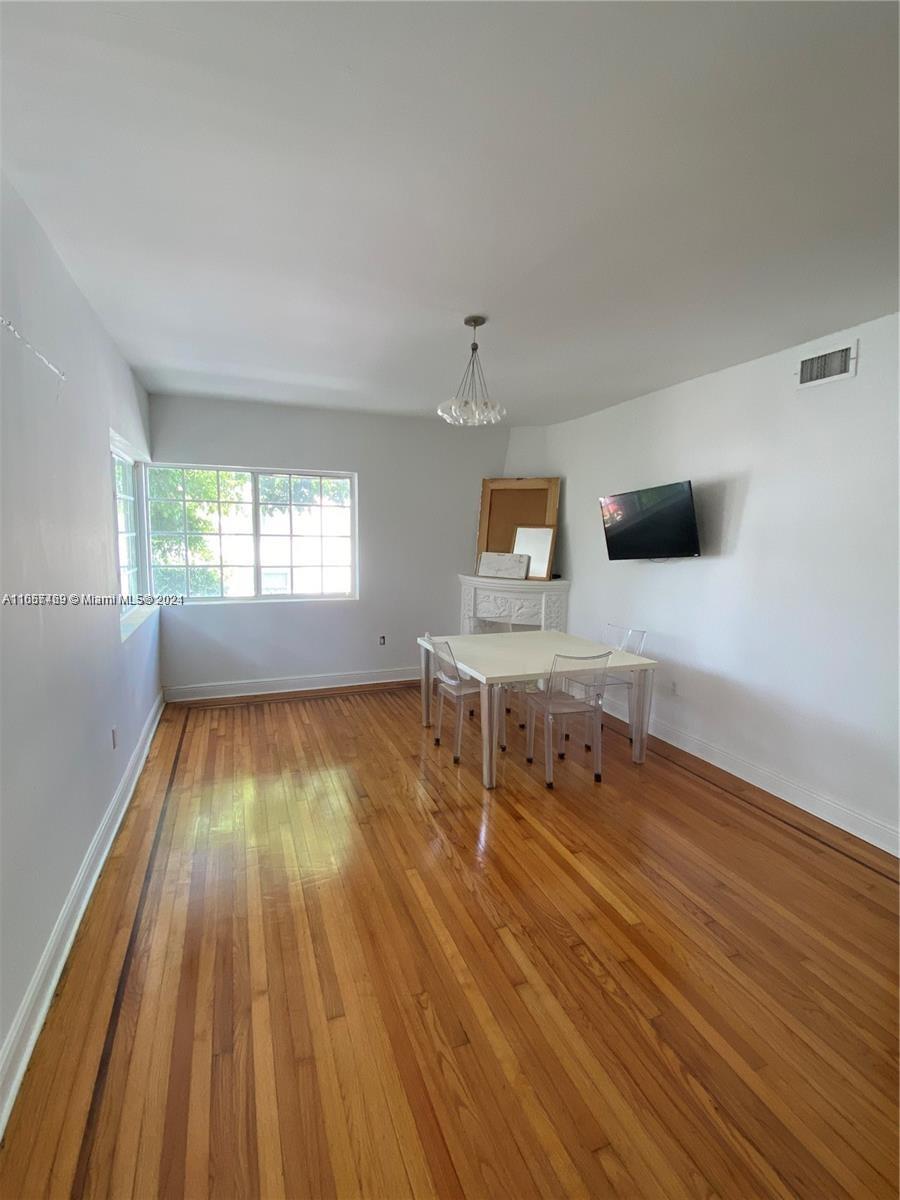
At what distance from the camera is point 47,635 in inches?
68.5

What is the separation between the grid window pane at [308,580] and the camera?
16.0ft

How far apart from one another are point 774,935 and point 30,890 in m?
2.54

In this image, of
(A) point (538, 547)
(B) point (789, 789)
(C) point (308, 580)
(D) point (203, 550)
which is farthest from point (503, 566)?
(B) point (789, 789)

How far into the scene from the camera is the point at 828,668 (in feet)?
8.98

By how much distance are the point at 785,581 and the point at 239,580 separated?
4.16 m

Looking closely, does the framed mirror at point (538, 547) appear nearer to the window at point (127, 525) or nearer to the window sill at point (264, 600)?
the window sill at point (264, 600)

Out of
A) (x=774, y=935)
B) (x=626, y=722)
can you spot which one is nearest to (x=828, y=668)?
(x=774, y=935)

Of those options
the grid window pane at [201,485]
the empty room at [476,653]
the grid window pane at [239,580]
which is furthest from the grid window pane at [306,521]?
the empty room at [476,653]

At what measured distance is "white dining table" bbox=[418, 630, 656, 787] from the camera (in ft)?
9.91

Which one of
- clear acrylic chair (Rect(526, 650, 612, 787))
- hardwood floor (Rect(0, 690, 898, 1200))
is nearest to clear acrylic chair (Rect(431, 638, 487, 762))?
clear acrylic chair (Rect(526, 650, 612, 787))

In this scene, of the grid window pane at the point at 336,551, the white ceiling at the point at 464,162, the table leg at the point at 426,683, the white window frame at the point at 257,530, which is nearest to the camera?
the white ceiling at the point at 464,162

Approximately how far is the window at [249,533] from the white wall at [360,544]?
0.54 ft

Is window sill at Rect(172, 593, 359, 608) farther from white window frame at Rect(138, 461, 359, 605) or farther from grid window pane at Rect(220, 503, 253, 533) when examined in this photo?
grid window pane at Rect(220, 503, 253, 533)

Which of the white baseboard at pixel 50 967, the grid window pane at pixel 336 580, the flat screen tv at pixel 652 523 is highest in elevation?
the flat screen tv at pixel 652 523
